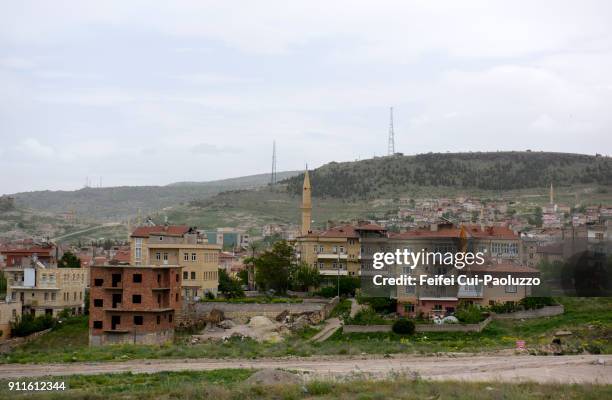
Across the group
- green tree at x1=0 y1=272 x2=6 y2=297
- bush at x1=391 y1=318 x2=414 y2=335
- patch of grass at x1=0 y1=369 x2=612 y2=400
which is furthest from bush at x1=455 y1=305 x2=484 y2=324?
green tree at x1=0 y1=272 x2=6 y2=297

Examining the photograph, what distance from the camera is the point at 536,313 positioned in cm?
4269

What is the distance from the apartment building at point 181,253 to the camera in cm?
4847

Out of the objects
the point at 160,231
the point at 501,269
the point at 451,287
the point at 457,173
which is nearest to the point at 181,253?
the point at 160,231

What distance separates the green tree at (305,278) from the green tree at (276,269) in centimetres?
43

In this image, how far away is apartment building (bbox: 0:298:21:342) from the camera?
150 ft

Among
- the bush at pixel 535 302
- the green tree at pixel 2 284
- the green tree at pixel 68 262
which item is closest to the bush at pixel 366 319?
the bush at pixel 535 302

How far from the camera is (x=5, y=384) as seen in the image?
24859 mm

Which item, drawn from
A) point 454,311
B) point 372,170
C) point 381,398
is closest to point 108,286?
point 454,311

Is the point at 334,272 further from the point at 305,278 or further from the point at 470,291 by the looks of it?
the point at 470,291

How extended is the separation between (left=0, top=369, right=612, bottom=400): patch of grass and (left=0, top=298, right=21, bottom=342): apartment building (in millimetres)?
21119

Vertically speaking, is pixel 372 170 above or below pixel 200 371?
above

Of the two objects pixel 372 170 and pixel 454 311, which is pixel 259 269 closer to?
pixel 454 311

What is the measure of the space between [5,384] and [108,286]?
17.9 m

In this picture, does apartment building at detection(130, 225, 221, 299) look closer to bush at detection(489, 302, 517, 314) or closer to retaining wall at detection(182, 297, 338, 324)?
retaining wall at detection(182, 297, 338, 324)
